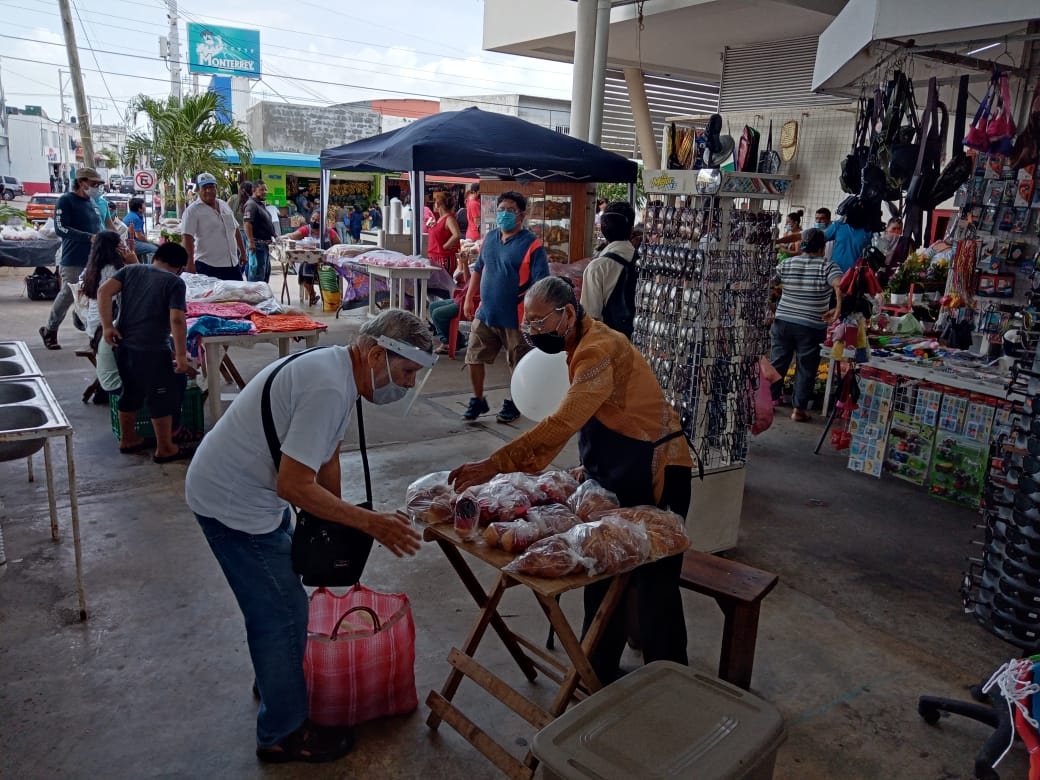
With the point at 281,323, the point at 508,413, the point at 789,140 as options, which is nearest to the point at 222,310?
the point at 281,323

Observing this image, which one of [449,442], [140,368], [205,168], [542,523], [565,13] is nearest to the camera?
[542,523]

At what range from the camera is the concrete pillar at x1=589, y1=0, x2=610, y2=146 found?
34.7 ft

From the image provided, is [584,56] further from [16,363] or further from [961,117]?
[16,363]

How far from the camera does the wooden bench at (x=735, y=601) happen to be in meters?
2.99

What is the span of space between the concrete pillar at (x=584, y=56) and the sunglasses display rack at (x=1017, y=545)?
27.1 ft

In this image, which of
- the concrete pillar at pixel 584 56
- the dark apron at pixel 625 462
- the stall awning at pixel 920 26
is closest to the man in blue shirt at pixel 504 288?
the stall awning at pixel 920 26

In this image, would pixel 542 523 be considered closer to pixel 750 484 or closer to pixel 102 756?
pixel 102 756

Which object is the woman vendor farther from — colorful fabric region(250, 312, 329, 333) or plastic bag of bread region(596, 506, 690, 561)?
colorful fabric region(250, 312, 329, 333)

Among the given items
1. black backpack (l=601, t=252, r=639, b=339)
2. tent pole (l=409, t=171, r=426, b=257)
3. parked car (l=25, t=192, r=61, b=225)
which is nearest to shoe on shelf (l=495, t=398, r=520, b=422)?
black backpack (l=601, t=252, r=639, b=339)

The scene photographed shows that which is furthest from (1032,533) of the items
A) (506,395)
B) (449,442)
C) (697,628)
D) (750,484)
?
(506,395)

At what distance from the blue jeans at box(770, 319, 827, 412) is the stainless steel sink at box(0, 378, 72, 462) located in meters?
5.67

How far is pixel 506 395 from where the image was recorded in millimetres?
7492

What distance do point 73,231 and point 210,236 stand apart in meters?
1.92

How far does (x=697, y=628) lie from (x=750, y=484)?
2.14m
